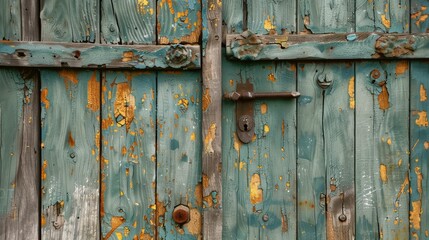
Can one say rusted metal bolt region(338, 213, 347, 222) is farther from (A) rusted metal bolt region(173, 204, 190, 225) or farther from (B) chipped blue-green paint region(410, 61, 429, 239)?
(A) rusted metal bolt region(173, 204, 190, 225)

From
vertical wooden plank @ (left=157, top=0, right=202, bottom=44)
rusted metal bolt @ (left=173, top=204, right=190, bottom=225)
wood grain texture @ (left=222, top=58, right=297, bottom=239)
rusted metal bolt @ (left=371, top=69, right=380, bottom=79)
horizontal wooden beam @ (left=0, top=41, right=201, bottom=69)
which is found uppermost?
vertical wooden plank @ (left=157, top=0, right=202, bottom=44)

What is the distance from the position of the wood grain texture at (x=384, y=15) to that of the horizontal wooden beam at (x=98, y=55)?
563 mm

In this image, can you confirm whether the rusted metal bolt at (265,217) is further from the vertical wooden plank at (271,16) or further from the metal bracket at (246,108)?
the vertical wooden plank at (271,16)

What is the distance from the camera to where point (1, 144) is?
1865 mm

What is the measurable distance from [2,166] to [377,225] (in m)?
1.27

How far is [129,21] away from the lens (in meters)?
1.89

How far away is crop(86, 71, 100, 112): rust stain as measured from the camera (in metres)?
1.88

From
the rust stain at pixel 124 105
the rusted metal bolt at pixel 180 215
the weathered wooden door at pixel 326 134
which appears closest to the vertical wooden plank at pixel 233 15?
the weathered wooden door at pixel 326 134

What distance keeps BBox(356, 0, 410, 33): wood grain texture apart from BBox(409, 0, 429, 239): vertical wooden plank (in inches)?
1.2

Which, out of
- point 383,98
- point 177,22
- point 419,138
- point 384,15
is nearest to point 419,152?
A: point 419,138

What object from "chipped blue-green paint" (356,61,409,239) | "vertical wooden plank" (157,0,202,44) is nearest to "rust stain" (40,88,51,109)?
"vertical wooden plank" (157,0,202,44)

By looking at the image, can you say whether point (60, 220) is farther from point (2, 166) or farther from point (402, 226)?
point (402, 226)

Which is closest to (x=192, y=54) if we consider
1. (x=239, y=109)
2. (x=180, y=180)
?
(x=239, y=109)

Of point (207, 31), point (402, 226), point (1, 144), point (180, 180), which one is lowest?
point (402, 226)
